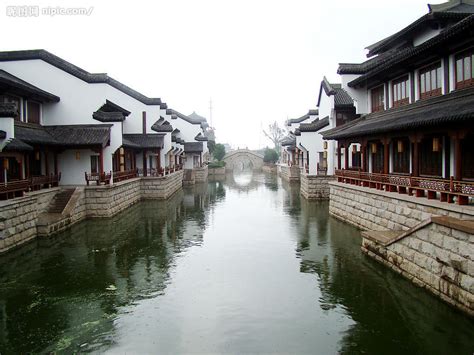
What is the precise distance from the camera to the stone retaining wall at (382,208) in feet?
36.4

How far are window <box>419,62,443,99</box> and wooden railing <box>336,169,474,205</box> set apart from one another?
3854 mm

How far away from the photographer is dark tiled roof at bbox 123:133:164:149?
3000cm

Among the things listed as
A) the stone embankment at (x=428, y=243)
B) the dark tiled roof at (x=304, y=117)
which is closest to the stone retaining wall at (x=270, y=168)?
the dark tiled roof at (x=304, y=117)

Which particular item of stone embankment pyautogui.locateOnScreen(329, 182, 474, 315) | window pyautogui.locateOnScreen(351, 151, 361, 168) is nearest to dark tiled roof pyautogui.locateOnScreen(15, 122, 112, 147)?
stone embankment pyautogui.locateOnScreen(329, 182, 474, 315)

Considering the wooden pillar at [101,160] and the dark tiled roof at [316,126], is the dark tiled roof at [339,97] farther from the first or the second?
the wooden pillar at [101,160]

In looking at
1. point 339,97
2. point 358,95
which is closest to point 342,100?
point 339,97

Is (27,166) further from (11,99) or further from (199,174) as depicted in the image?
(199,174)

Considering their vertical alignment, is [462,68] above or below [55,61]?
below

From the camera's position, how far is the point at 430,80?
52.1ft

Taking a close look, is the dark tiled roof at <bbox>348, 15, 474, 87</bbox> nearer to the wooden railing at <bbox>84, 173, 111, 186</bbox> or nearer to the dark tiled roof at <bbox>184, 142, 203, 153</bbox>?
the wooden railing at <bbox>84, 173, 111, 186</bbox>

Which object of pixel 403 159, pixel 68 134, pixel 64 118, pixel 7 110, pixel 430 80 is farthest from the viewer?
pixel 64 118

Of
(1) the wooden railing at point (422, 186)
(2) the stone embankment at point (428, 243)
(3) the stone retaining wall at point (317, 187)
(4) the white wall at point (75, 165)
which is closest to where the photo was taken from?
(2) the stone embankment at point (428, 243)

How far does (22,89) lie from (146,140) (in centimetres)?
1249

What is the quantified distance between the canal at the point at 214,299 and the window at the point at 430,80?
256 inches
